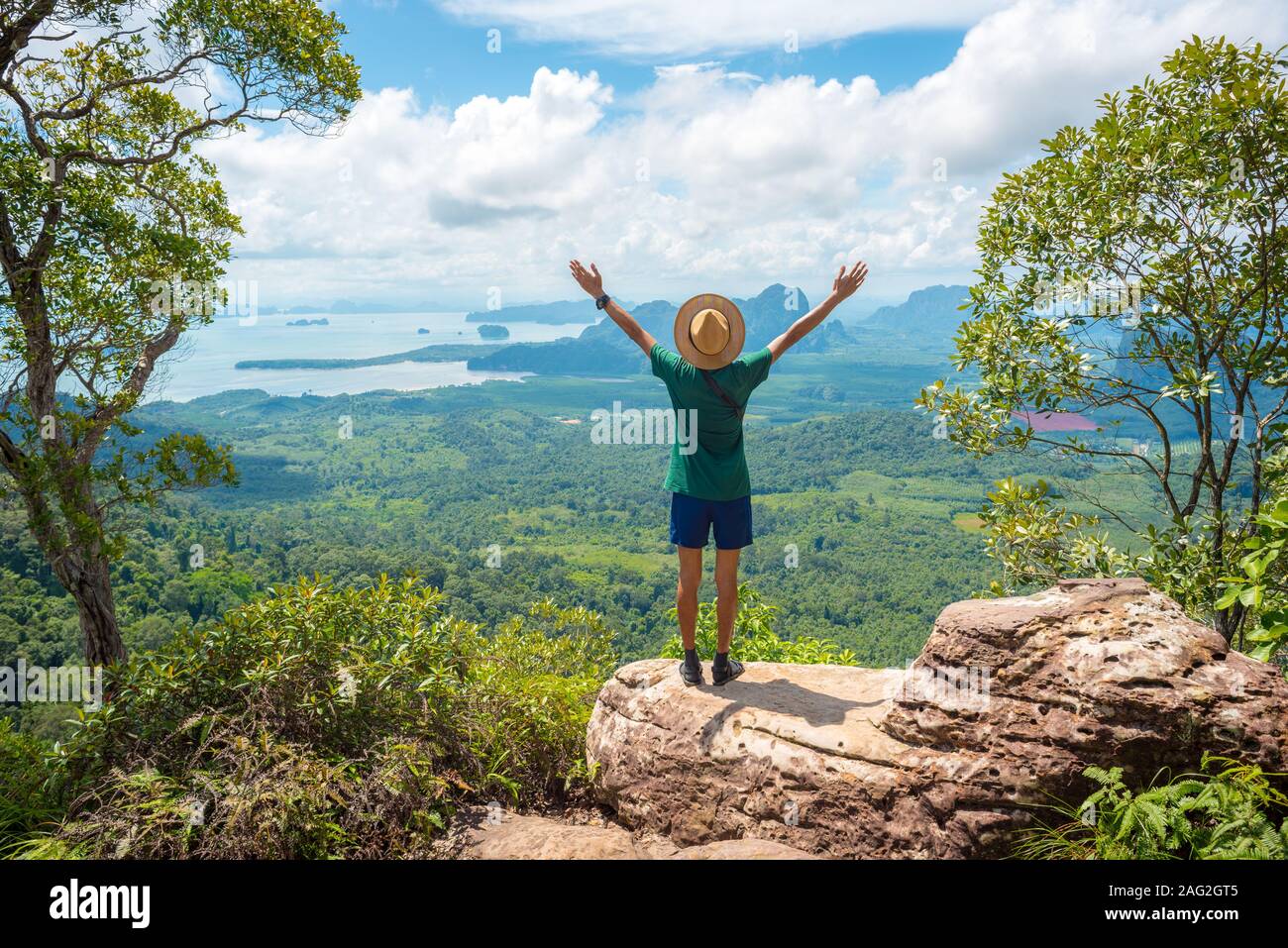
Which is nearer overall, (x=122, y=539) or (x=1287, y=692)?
(x=1287, y=692)

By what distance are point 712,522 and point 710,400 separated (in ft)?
2.62

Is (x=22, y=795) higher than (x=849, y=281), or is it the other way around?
(x=849, y=281)

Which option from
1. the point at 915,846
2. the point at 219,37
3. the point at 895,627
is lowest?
the point at 895,627

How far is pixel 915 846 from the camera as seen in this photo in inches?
142

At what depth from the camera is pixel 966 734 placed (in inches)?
148

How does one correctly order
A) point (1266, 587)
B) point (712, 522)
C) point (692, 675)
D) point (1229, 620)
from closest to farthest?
point (1266, 587), point (712, 522), point (692, 675), point (1229, 620)

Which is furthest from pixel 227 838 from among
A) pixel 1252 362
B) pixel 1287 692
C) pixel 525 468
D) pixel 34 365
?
pixel 525 468

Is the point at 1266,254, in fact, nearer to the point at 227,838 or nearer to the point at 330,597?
A: the point at 330,597

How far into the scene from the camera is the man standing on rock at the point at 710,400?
4.47 m

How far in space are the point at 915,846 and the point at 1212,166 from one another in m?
4.92

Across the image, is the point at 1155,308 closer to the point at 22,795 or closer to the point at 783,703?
the point at 783,703

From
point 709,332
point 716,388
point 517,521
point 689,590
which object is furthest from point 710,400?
point 517,521

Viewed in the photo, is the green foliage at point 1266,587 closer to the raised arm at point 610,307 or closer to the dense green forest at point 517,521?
the dense green forest at point 517,521

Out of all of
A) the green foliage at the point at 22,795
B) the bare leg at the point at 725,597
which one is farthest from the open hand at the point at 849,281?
the green foliage at the point at 22,795
